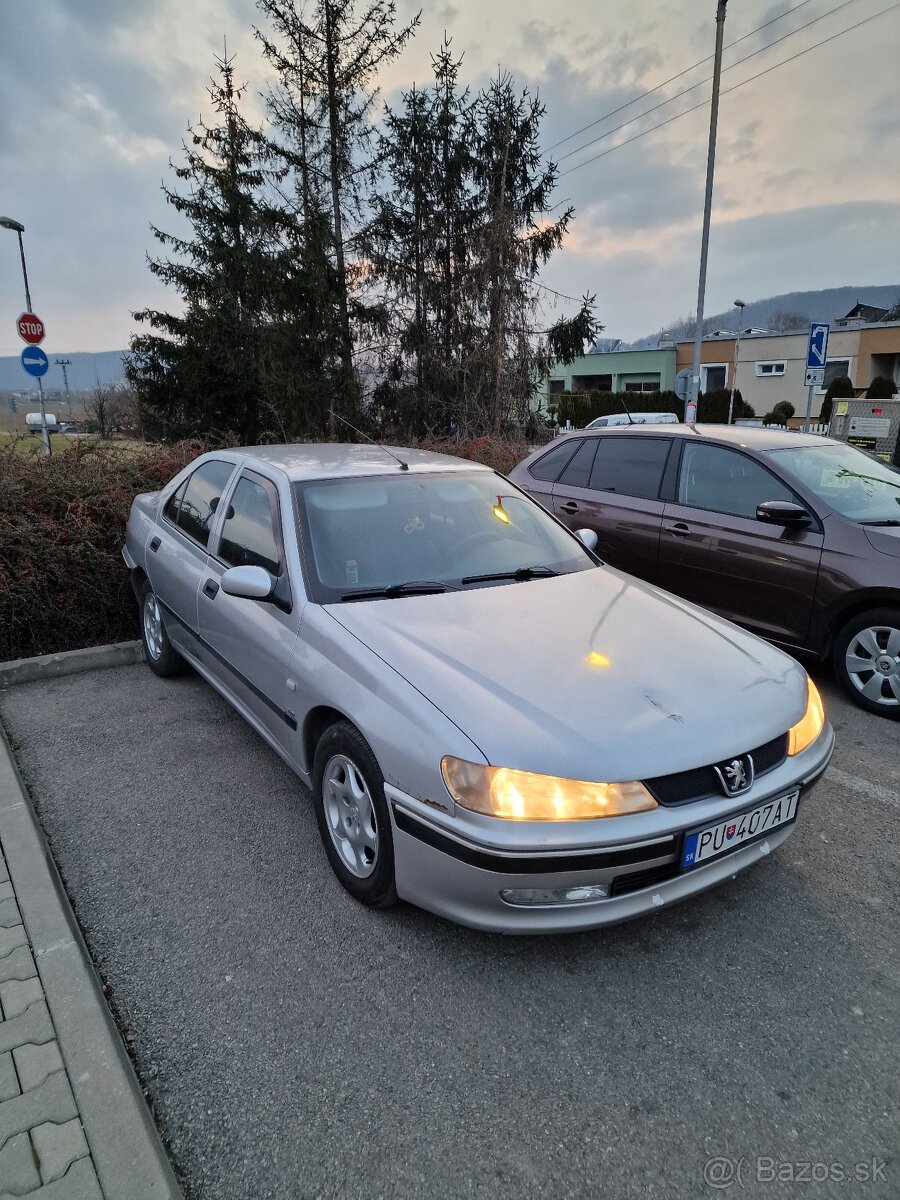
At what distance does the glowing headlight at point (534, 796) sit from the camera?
1958 mm

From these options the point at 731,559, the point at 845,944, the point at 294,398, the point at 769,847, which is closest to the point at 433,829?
the point at 769,847

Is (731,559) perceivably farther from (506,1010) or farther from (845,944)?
(506,1010)

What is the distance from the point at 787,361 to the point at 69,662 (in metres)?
46.4

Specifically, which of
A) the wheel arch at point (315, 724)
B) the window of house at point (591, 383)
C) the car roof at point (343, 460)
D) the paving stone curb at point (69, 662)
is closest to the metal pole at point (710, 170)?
the car roof at point (343, 460)

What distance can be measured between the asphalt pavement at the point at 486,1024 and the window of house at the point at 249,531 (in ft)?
3.72

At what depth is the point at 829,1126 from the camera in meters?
1.74

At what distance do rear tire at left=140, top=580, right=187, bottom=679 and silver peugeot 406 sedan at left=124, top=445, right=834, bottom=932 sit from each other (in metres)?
0.92

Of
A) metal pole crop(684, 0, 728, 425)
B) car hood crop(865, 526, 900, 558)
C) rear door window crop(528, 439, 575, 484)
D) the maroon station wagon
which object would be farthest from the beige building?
car hood crop(865, 526, 900, 558)

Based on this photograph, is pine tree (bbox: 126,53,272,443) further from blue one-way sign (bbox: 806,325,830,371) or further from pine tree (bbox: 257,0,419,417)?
blue one-way sign (bbox: 806,325,830,371)

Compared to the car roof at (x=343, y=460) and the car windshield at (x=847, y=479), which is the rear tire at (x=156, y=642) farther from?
the car windshield at (x=847, y=479)

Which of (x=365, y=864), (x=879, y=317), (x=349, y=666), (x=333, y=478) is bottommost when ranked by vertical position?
(x=365, y=864)

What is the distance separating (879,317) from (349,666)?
61858 mm

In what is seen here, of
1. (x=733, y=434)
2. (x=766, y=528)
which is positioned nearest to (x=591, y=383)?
(x=733, y=434)

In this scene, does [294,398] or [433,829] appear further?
[294,398]
